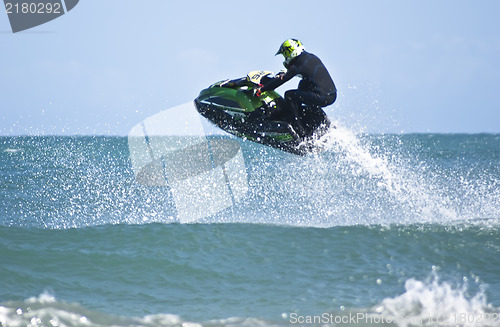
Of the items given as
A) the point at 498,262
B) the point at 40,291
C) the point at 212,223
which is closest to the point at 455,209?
the point at 498,262

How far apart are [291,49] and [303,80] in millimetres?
477

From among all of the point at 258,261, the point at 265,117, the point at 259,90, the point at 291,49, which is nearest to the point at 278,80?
the point at 259,90

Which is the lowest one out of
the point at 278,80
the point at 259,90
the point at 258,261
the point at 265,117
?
the point at 258,261

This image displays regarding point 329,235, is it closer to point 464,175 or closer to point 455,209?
point 455,209

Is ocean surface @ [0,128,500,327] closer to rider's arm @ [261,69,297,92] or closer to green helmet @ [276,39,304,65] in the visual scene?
rider's arm @ [261,69,297,92]

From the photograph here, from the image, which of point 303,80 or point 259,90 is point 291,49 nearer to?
point 303,80

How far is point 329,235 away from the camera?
7.77m

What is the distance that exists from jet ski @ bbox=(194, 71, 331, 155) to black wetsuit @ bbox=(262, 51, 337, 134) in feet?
0.77

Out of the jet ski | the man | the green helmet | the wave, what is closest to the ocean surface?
the wave

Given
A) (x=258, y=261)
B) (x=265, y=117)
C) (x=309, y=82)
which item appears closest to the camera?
(x=258, y=261)

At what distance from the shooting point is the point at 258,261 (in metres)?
6.75

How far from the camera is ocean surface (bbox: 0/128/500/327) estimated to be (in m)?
5.26

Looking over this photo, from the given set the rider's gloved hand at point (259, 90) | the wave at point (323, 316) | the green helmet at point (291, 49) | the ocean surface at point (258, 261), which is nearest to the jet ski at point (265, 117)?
the rider's gloved hand at point (259, 90)

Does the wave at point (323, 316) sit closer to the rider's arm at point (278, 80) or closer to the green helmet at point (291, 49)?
the rider's arm at point (278, 80)
